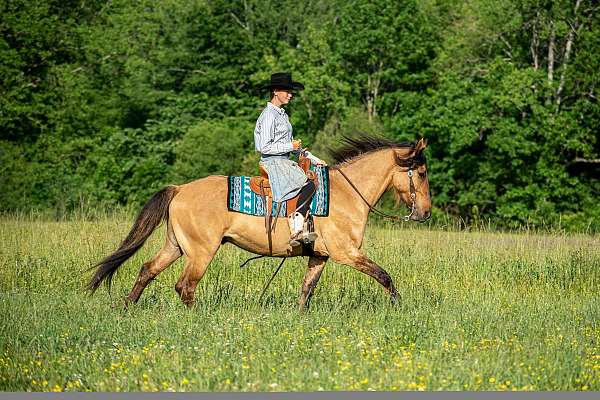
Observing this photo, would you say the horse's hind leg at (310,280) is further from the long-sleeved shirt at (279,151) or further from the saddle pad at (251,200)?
the long-sleeved shirt at (279,151)

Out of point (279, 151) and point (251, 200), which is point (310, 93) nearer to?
point (251, 200)

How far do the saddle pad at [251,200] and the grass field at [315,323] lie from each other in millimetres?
1003

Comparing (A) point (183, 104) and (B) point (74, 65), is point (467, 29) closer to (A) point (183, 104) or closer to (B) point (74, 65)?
(A) point (183, 104)

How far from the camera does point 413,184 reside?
34.0ft

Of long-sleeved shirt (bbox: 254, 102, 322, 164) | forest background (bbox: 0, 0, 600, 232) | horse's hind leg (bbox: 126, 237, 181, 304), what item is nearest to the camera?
long-sleeved shirt (bbox: 254, 102, 322, 164)

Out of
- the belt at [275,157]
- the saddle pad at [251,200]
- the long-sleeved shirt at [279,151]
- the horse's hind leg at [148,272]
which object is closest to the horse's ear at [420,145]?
the saddle pad at [251,200]

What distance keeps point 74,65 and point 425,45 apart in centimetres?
1519

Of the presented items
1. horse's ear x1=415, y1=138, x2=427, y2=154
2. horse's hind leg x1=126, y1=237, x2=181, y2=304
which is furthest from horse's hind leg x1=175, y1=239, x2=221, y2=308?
horse's ear x1=415, y1=138, x2=427, y2=154

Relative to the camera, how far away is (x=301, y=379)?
656 cm

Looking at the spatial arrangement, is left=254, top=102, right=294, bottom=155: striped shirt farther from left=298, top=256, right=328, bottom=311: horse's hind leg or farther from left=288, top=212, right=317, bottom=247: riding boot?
left=298, top=256, right=328, bottom=311: horse's hind leg

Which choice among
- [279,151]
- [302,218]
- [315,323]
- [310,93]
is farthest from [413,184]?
[310,93]

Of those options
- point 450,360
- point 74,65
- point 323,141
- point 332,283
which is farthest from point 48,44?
point 450,360

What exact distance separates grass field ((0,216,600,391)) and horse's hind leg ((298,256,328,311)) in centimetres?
17

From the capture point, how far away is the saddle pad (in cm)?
977
